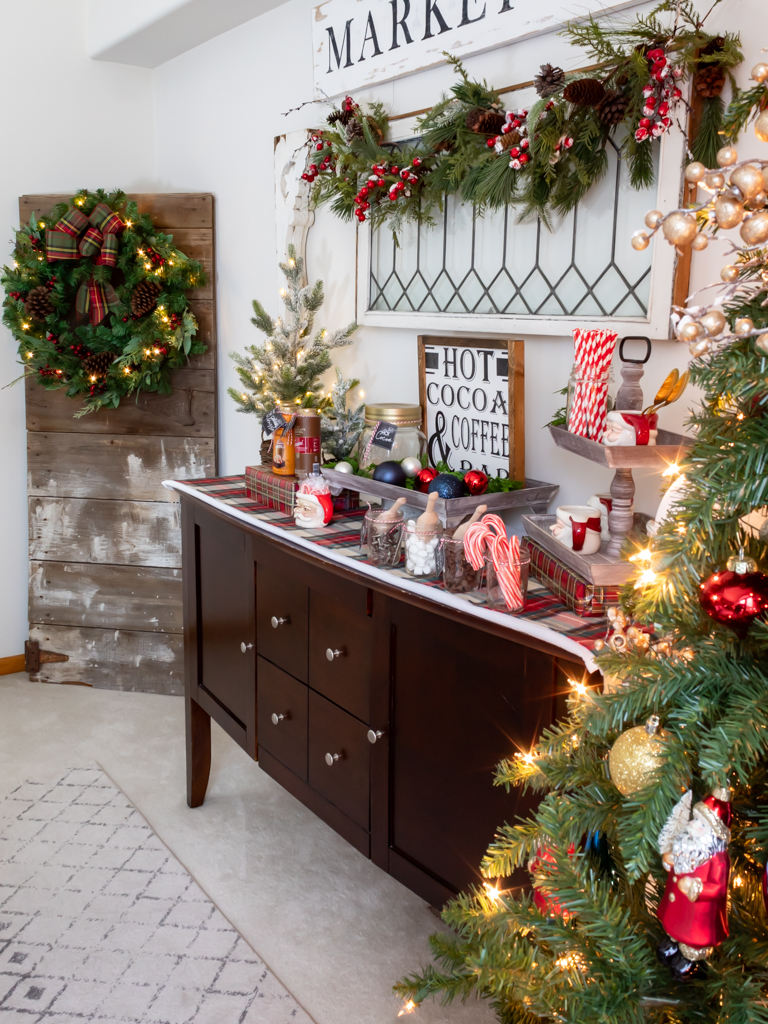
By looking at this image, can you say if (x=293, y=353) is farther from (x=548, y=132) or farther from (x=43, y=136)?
(x=43, y=136)

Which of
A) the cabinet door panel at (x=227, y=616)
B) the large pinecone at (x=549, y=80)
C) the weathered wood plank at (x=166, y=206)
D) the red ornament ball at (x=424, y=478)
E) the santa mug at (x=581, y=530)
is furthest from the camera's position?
the weathered wood plank at (x=166, y=206)

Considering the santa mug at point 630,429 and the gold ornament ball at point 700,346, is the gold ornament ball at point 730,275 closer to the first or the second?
the gold ornament ball at point 700,346

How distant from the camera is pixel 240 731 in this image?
2.23 metres

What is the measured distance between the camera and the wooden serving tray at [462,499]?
176 cm

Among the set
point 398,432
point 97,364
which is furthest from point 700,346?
point 97,364

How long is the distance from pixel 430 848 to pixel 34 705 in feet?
7.07

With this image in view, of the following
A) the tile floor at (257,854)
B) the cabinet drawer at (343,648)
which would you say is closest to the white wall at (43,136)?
the tile floor at (257,854)

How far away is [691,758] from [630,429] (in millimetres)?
697

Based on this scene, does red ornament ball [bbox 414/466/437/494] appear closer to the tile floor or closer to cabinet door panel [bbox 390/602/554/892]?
cabinet door panel [bbox 390/602/554/892]

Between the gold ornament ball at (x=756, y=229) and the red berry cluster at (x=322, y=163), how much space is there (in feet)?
5.52

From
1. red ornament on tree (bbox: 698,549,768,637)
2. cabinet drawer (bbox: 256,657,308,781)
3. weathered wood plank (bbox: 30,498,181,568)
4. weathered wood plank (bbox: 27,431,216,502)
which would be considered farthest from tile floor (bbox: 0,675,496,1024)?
red ornament on tree (bbox: 698,549,768,637)

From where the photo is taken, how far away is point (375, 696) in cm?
169

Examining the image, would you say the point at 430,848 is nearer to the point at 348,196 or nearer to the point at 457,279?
the point at 457,279

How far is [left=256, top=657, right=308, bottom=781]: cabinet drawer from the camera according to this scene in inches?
77.3
